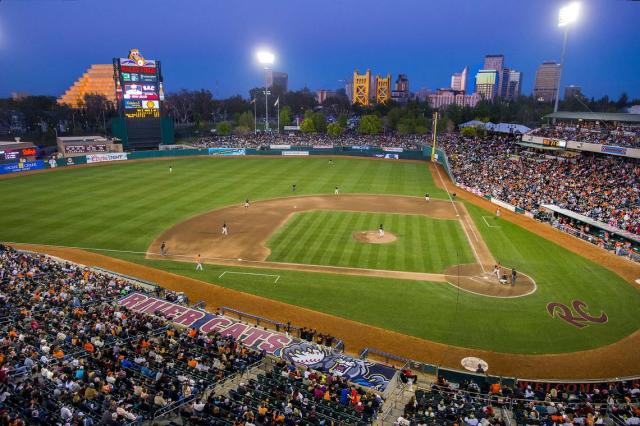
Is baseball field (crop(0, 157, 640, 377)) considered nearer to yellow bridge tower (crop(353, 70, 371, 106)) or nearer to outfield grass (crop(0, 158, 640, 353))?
outfield grass (crop(0, 158, 640, 353))

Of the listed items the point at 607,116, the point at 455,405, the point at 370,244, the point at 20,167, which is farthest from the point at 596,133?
the point at 20,167

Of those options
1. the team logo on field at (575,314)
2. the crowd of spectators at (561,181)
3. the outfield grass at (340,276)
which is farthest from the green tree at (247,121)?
the team logo on field at (575,314)

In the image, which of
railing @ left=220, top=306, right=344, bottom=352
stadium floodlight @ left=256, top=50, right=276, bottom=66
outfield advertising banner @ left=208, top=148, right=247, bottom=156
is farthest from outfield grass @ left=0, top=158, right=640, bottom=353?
stadium floodlight @ left=256, top=50, right=276, bottom=66

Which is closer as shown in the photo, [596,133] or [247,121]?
[596,133]

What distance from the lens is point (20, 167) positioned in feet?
222

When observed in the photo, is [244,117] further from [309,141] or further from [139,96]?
[139,96]

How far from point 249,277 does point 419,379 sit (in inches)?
565

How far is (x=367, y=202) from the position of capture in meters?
48.7

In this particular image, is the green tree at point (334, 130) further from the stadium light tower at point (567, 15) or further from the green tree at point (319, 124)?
the stadium light tower at point (567, 15)

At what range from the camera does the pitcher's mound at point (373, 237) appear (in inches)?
1393

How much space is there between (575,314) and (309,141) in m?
77.7

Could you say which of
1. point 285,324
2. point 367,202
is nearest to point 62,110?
point 367,202

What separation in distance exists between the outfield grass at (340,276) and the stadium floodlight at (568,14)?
25599 mm

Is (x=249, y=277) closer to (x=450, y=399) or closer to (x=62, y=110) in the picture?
(x=450, y=399)
